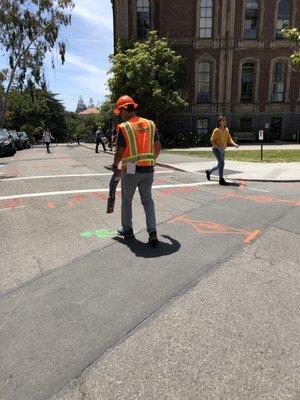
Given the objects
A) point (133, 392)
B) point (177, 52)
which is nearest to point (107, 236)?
point (133, 392)

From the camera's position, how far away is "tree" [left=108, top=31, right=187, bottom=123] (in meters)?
30.2

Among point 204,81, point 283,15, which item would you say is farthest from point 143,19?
point 283,15

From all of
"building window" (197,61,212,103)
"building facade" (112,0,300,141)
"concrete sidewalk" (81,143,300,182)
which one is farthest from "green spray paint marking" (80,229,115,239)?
"building window" (197,61,212,103)

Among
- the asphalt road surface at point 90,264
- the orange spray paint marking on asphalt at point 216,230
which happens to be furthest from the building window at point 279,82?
the orange spray paint marking on asphalt at point 216,230

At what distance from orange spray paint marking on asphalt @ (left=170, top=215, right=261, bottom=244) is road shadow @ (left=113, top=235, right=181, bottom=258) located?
2.44ft

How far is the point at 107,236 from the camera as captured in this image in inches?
241

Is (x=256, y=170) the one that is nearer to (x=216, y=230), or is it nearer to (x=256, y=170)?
(x=256, y=170)

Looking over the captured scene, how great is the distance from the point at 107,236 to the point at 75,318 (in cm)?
256

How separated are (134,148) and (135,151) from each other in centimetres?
4

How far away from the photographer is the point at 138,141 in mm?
5344

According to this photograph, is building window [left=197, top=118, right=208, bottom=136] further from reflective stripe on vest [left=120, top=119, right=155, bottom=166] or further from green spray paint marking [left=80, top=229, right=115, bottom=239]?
reflective stripe on vest [left=120, top=119, right=155, bottom=166]

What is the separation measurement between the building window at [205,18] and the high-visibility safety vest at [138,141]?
32826 millimetres

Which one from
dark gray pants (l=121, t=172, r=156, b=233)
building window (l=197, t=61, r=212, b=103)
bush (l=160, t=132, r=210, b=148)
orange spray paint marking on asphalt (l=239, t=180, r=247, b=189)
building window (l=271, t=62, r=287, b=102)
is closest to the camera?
dark gray pants (l=121, t=172, r=156, b=233)

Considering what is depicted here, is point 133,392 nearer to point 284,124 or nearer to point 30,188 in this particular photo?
point 30,188
